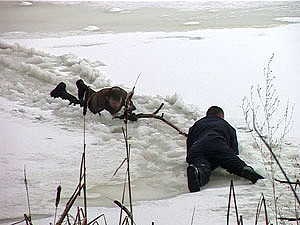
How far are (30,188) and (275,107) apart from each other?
1.32m

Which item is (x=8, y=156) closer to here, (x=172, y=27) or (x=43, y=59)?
(x=43, y=59)

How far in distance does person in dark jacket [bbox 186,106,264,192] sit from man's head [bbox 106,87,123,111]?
40 centimetres

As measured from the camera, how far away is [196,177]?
280cm

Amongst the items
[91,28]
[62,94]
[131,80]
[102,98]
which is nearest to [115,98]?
[102,98]

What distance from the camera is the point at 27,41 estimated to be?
3395mm

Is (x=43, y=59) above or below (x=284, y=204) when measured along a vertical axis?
above

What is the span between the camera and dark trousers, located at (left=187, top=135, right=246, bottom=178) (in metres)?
2.84

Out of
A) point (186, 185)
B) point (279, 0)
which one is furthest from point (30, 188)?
point (279, 0)

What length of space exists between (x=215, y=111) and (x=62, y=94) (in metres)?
0.79

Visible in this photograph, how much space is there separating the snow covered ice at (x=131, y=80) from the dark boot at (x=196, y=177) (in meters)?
0.07

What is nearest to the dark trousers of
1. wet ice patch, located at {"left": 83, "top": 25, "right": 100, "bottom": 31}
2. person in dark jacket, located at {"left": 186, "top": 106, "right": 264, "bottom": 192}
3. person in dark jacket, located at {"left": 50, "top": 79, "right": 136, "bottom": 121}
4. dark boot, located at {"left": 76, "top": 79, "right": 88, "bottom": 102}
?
person in dark jacket, located at {"left": 186, "top": 106, "right": 264, "bottom": 192}

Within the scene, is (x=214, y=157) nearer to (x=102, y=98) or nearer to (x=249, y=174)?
(x=249, y=174)

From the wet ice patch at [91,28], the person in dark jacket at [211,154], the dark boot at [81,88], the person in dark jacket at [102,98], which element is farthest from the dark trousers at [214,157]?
the wet ice patch at [91,28]

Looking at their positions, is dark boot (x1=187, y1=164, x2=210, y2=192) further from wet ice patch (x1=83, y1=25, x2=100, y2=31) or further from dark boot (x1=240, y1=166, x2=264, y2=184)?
wet ice patch (x1=83, y1=25, x2=100, y2=31)
